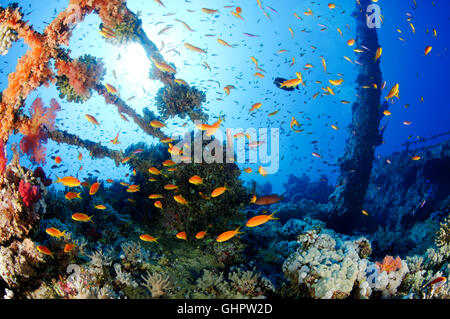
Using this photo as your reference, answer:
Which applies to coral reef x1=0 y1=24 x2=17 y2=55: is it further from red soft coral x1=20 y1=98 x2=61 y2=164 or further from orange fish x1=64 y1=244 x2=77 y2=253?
orange fish x1=64 y1=244 x2=77 y2=253

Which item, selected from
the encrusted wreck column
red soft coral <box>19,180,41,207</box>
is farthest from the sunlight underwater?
the encrusted wreck column

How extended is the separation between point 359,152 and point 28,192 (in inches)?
615

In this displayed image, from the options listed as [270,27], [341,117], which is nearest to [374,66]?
[270,27]

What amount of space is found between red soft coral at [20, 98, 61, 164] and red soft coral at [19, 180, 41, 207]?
51.9 inches

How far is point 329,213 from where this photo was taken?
1327cm

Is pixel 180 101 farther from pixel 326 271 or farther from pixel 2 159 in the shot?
pixel 326 271

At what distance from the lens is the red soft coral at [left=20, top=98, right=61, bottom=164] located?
5.09m

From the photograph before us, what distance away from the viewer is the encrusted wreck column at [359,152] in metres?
12.8

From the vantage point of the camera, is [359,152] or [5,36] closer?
[5,36]

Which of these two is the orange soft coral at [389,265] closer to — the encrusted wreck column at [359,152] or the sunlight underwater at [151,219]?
the sunlight underwater at [151,219]

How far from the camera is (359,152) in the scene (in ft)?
44.3

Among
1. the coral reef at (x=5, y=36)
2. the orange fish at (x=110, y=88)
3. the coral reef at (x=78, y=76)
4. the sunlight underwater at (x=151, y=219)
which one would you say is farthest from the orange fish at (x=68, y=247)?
the coral reef at (x=5, y=36)

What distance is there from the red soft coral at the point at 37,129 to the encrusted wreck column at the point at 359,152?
46.4 feet

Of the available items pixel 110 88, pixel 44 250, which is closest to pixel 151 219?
pixel 44 250
